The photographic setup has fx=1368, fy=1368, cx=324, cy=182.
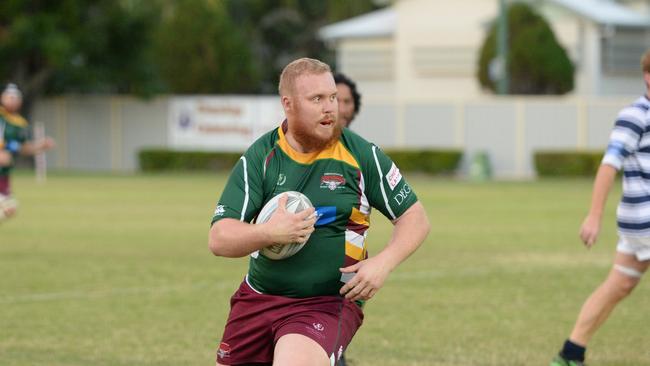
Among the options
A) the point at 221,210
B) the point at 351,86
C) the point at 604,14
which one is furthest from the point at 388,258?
the point at 604,14

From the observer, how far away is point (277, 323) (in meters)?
6.22

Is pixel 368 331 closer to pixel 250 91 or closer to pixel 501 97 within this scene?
pixel 501 97

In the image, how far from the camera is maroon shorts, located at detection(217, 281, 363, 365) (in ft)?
20.2

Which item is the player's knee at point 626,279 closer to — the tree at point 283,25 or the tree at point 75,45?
the tree at point 75,45

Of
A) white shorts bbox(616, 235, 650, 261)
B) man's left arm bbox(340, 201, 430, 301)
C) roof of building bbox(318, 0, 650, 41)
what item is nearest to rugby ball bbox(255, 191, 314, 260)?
man's left arm bbox(340, 201, 430, 301)

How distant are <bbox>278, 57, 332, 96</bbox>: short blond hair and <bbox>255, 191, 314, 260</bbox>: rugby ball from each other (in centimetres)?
46

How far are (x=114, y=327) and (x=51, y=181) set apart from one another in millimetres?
26523

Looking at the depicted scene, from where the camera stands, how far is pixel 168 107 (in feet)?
149

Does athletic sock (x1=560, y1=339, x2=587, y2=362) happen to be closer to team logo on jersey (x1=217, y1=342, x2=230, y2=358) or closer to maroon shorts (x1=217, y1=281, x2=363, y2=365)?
maroon shorts (x1=217, y1=281, x2=363, y2=365)

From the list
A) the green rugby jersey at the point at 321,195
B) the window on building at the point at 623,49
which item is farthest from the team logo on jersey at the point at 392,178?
the window on building at the point at 623,49

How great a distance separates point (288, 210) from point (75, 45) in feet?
131

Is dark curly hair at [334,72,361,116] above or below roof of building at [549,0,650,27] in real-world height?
below

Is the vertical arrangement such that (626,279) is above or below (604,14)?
below

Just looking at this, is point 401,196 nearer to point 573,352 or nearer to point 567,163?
point 573,352
